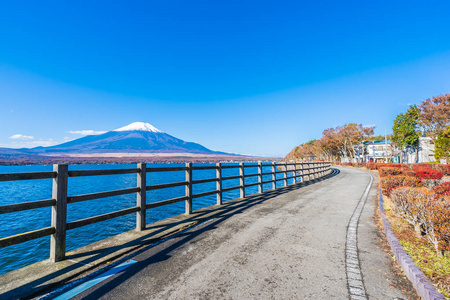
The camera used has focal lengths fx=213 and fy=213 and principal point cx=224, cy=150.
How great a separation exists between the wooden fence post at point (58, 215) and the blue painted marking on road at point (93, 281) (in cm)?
108

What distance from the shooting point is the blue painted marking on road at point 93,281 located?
2775 millimetres

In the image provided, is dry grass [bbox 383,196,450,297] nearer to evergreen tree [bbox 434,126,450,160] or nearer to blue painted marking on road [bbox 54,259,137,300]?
blue painted marking on road [bbox 54,259,137,300]

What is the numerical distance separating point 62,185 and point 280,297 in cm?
395

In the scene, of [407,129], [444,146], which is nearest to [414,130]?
[407,129]

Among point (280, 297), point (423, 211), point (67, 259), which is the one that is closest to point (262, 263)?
point (280, 297)

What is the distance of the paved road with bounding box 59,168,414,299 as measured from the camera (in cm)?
288

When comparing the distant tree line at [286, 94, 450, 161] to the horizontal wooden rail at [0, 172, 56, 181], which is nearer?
the horizontal wooden rail at [0, 172, 56, 181]

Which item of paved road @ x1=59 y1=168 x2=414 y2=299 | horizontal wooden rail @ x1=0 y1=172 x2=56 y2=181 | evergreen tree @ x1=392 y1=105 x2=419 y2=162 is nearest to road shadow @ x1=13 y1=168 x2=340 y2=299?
paved road @ x1=59 y1=168 x2=414 y2=299

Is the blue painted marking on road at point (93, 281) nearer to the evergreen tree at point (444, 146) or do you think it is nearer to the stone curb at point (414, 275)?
the stone curb at point (414, 275)

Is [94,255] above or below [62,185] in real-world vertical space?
below

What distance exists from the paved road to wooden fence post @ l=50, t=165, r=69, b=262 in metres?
1.28

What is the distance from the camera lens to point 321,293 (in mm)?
2877

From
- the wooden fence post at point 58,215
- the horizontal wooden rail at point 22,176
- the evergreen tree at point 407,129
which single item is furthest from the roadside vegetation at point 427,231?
the evergreen tree at point 407,129

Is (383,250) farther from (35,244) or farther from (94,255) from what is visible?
(35,244)
